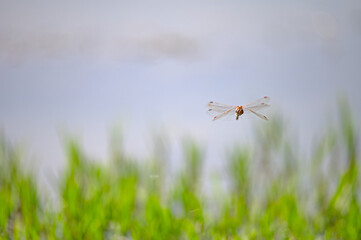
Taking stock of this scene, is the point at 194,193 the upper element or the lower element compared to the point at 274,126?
lower

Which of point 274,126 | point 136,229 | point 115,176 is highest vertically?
point 274,126

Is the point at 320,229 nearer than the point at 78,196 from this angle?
Yes

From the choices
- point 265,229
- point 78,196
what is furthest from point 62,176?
point 265,229

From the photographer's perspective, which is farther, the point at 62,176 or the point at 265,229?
the point at 62,176

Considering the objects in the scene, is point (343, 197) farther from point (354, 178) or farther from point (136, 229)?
point (136, 229)

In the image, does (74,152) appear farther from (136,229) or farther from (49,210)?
(136,229)

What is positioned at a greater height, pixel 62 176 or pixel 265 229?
pixel 62 176

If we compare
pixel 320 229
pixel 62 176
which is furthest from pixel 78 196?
pixel 320 229

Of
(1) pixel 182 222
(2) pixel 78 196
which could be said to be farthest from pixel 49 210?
(1) pixel 182 222
